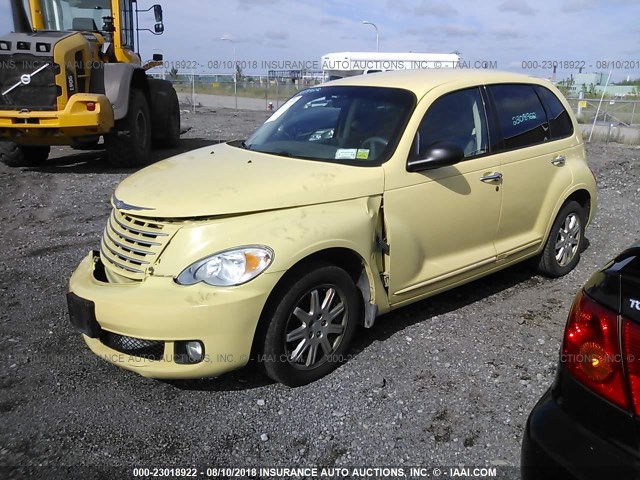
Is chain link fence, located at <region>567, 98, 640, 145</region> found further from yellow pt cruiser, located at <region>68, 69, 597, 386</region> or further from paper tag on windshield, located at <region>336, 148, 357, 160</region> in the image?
paper tag on windshield, located at <region>336, 148, 357, 160</region>

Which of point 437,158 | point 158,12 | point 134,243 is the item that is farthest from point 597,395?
point 158,12

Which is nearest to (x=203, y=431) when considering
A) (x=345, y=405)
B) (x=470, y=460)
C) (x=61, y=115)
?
(x=345, y=405)

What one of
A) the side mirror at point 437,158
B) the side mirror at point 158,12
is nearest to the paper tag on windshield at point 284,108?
the side mirror at point 437,158

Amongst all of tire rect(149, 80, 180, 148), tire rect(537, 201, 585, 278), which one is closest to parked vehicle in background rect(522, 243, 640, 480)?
tire rect(537, 201, 585, 278)

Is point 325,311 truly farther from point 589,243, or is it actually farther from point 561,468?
point 589,243

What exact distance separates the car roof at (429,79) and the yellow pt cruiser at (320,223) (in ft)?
0.07

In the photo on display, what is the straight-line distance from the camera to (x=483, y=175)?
162 inches

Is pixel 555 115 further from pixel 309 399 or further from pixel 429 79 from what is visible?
pixel 309 399

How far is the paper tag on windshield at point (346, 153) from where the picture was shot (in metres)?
3.74

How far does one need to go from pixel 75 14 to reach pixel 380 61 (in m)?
22.7

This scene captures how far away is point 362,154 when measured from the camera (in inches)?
147

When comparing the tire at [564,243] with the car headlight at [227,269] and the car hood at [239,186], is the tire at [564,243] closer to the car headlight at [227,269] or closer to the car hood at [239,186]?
the car hood at [239,186]

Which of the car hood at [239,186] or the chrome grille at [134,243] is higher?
the car hood at [239,186]

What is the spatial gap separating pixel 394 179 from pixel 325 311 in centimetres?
93
